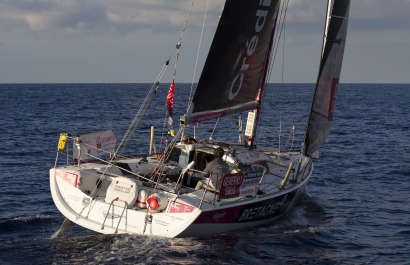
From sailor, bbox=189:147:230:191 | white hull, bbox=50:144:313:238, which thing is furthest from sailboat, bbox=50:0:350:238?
sailor, bbox=189:147:230:191

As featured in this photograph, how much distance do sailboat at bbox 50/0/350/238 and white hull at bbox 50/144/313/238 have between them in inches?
1.0

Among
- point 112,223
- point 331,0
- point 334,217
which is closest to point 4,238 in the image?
point 112,223

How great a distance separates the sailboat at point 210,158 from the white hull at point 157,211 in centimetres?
2

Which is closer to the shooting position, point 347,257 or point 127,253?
point 127,253

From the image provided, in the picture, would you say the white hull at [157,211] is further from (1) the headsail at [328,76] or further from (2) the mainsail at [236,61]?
(1) the headsail at [328,76]

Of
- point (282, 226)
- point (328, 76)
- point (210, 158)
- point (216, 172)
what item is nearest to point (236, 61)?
point (210, 158)

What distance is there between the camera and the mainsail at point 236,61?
663 inches

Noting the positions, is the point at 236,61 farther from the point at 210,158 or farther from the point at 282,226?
the point at 282,226

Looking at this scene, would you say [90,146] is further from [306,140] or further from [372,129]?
[372,129]

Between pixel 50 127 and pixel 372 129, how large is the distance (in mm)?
23369

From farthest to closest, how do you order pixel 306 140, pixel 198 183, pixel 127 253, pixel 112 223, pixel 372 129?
pixel 372 129 → pixel 306 140 → pixel 198 183 → pixel 112 223 → pixel 127 253

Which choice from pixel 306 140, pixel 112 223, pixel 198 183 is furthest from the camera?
pixel 306 140

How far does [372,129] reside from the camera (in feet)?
149

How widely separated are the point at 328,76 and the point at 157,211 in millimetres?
8799
